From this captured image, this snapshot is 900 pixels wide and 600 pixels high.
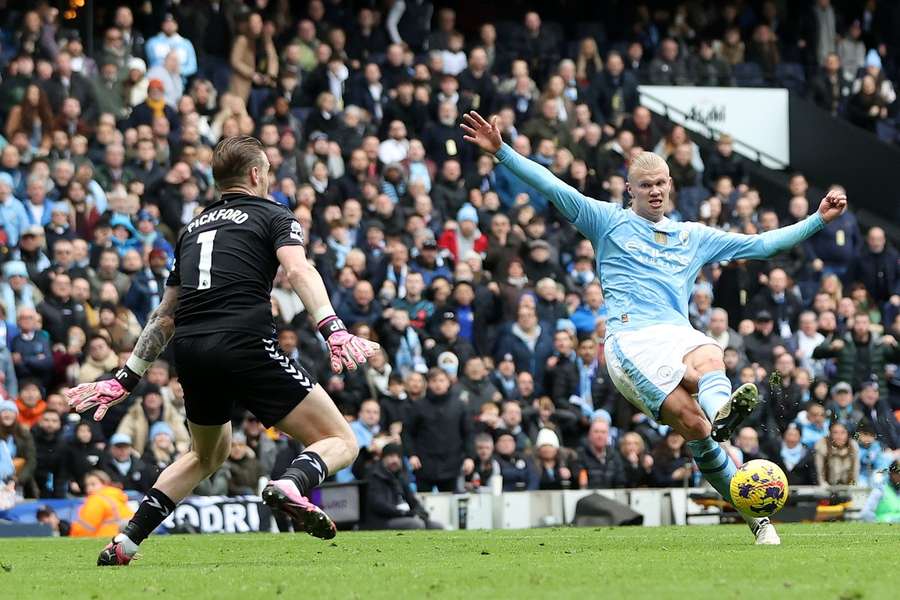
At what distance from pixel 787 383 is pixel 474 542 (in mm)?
9735

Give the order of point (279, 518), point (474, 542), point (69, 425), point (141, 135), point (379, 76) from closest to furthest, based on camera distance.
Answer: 1. point (474, 542)
2. point (279, 518)
3. point (69, 425)
4. point (141, 135)
5. point (379, 76)

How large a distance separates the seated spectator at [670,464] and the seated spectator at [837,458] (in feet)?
4.79

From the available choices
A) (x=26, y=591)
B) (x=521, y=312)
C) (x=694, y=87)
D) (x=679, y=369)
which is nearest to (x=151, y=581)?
(x=26, y=591)

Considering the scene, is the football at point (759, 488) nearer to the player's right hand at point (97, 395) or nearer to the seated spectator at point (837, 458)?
the player's right hand at point (97, 395)

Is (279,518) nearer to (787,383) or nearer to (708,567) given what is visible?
(787,383)

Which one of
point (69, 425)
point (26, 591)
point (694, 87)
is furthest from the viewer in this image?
point (694, 87)

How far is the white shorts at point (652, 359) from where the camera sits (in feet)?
35.4

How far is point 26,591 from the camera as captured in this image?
8539mm

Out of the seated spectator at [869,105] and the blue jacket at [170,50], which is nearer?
the blue jacket at [170,50]

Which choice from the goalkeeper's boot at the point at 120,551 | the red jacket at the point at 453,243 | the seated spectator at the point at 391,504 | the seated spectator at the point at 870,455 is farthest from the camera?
the red jacket at the point at 453,243

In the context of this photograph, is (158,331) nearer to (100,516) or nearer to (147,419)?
(100,516)

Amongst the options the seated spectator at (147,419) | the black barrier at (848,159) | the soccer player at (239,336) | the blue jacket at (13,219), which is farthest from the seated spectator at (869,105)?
the soccer player at (239,336)

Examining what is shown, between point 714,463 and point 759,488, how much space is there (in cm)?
84

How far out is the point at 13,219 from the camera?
1969 cm
